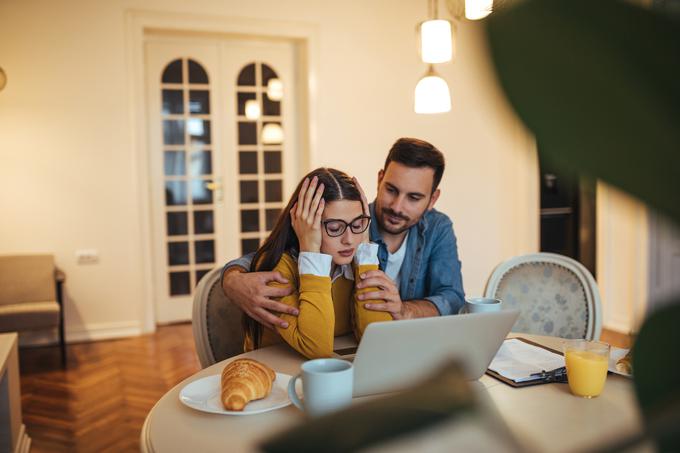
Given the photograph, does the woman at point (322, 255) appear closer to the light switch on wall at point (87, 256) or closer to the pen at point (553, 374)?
the pen at point (553, 374)

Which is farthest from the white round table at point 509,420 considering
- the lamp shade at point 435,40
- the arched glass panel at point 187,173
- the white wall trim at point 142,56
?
the arched glass panel at point 187,173

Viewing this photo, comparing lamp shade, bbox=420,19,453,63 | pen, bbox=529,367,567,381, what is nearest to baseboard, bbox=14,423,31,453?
pen, bbox=529,367,567,381

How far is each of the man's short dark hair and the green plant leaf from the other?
1.86 m

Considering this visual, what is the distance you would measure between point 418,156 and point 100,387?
7.93 feet

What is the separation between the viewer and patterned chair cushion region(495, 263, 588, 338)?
200 centimetres

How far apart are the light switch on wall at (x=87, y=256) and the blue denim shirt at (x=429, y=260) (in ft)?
9.99

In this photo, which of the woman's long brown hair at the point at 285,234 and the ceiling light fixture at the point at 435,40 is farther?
the ceiling light fixture at the point at 435,40

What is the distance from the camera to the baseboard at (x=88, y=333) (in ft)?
13.8

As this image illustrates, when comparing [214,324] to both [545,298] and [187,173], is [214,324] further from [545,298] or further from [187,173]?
[187,173]

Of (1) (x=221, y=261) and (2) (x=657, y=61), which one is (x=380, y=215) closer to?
(2) (x=657, y=61)

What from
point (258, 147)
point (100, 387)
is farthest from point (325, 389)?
point (258, 147)

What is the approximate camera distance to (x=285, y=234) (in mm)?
1669

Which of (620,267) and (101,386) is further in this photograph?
(620,267)

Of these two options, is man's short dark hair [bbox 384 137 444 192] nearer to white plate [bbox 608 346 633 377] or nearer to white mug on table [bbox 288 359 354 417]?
white plate [bbox 608 346 633 377]
